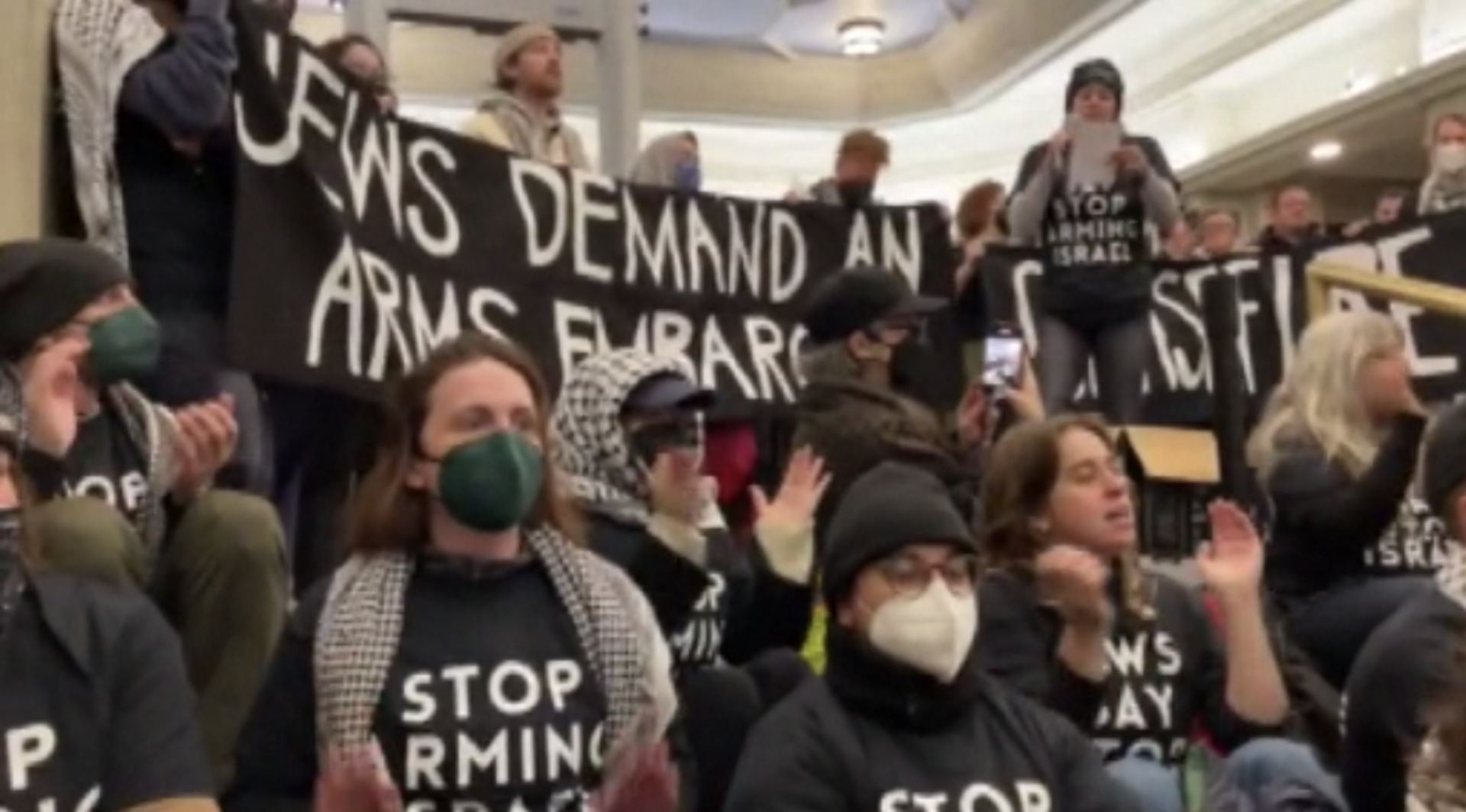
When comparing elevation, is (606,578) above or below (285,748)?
above

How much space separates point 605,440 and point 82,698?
1.19m

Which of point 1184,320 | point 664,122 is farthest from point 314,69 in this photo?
point 664,122

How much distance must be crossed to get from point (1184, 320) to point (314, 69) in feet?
10.2

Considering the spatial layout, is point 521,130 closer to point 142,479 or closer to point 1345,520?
point 1345,520

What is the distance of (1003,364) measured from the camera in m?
4.53

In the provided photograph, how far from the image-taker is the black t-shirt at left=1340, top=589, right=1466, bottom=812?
253 centimetres

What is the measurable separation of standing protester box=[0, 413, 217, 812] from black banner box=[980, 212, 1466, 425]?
396cm

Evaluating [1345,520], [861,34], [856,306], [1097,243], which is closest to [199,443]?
[856,306]

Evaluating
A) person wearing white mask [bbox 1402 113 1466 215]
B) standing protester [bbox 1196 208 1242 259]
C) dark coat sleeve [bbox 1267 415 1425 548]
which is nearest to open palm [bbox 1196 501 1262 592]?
dark coat sleeve [bbox 1267 415 1425 548]

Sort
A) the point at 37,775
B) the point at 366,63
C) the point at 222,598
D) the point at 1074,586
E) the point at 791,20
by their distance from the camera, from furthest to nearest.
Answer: the point at 791,20 → the point at 366,63 → the point at 1074,586 → the point at 222,598 → the point at 37,775

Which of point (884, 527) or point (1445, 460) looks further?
point (1445, 460)

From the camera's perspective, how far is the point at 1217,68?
1148 centimetres

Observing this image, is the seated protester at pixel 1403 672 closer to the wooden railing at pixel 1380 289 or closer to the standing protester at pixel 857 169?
the wooden railing at pixel 1380 289

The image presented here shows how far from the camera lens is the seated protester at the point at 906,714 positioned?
2447 millimetres
